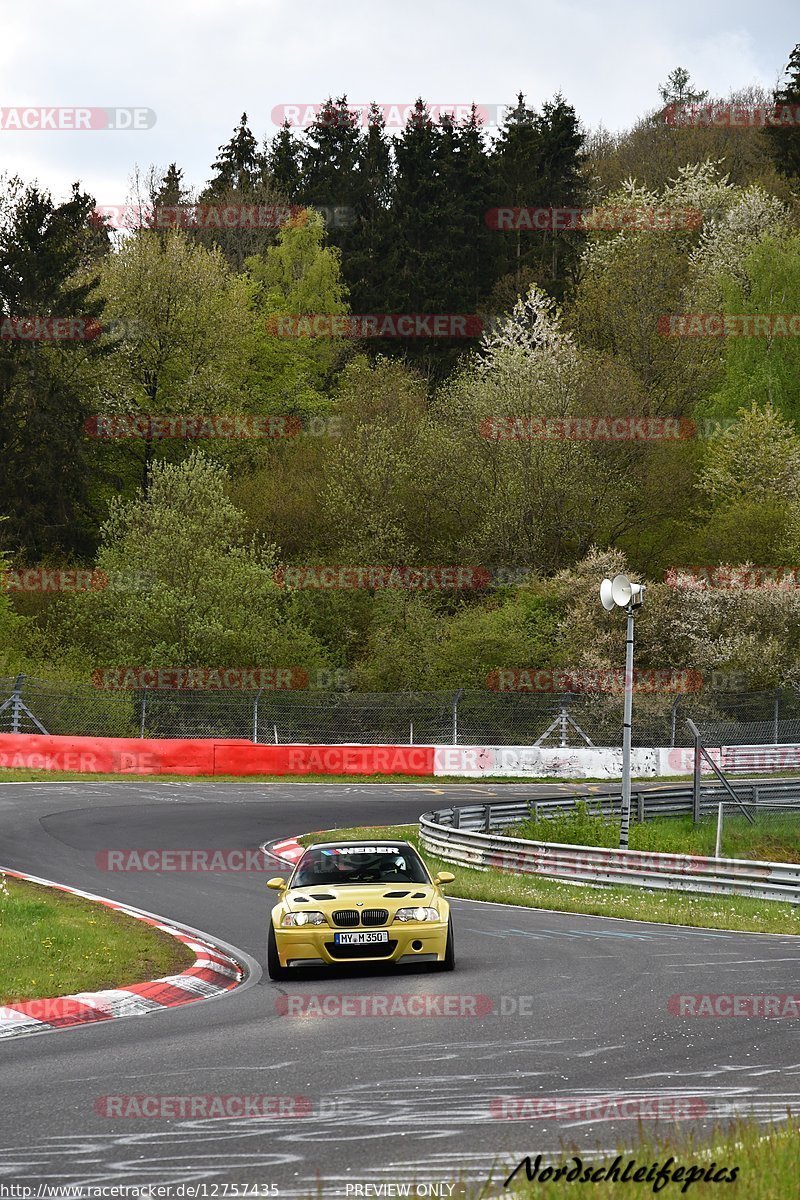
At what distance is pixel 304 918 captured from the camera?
12727 mm

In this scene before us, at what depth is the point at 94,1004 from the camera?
37.2ft

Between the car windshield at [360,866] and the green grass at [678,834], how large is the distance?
38.2ft

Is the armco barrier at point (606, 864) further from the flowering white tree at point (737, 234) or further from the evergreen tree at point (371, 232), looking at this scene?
the evergreen tree at point (371, 232)

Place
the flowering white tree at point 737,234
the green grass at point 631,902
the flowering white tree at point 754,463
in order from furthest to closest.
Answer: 1. the flowering white tree at point 737,234
2. the flowering white tree at point 754,463
3. the green grass at point 631,902

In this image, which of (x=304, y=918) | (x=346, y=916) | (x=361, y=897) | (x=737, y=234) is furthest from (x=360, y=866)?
(x=737, y=234)

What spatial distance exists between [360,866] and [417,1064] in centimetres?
538

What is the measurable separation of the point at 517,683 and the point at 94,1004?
3529cm

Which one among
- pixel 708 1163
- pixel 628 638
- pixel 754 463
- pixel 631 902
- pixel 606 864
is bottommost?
pixel 631 902

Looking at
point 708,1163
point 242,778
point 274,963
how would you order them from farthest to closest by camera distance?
point 242,778, point 274,963, point 708,1163

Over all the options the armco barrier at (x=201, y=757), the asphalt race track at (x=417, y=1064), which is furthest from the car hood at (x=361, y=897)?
the armco barrier at (x=201, y=757)

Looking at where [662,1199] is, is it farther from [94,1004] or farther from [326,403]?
[326,403]

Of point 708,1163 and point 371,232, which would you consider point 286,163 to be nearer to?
point 371,232

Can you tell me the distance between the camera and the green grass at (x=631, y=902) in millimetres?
17359

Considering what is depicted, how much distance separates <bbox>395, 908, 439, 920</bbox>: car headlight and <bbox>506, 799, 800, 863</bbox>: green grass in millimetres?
12590
